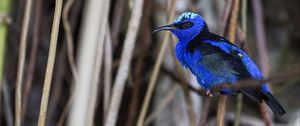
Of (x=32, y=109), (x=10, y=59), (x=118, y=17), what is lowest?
(x=32, y=109)

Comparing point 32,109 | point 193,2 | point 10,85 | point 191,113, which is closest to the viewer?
point 191,113

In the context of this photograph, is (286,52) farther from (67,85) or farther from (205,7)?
(67,85)

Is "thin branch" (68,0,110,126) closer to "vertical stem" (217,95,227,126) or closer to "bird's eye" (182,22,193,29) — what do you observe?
"vertical stem" (217,95,227,126)

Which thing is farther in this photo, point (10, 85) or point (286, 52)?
point (286, 52)

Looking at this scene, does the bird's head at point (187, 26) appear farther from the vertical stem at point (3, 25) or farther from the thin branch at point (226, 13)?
the vertical stem at point (3, 25)

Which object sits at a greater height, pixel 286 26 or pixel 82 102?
pixel 286 26

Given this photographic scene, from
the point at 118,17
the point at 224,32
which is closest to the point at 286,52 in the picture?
the point at 118,17

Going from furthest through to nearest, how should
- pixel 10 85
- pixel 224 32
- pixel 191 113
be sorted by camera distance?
pixel 10 85, pixel 191 113, pixel 224 32
